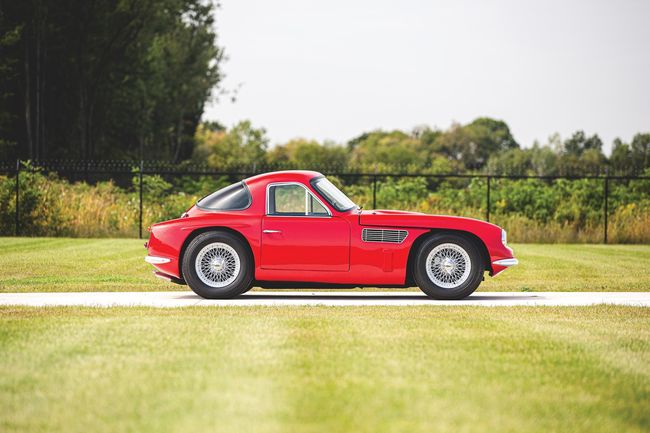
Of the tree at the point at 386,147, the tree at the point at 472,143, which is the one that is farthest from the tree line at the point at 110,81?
the tree at the point at 472,143

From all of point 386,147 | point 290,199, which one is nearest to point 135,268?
point 290,199

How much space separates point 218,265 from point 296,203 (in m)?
1.22

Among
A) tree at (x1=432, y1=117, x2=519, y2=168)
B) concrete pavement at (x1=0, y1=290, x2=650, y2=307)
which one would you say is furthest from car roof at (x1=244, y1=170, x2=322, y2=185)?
tree at (x1=432, y1=117, x2=519, y2=168)

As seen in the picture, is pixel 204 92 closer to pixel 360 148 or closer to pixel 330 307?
pixel 330 307

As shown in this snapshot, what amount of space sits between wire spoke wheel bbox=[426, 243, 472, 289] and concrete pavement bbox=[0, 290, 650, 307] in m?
0.28

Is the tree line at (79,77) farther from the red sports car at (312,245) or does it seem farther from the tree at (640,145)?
the tree at (640,145)

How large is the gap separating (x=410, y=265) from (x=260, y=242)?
6.01 feet

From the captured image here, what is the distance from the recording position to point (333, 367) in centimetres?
669

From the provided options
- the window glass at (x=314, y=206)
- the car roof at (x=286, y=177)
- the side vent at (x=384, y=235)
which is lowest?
the side vent at (x=384, y=235)

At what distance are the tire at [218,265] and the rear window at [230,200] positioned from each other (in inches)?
14.2

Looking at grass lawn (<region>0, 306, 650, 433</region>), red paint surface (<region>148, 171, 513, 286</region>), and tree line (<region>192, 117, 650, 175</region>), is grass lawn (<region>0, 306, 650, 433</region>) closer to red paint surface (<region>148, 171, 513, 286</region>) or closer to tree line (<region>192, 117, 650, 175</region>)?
red paint surface (<region>148, 171, 513, 286</region>)

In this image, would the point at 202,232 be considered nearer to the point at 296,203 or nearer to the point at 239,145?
the point at 296,203

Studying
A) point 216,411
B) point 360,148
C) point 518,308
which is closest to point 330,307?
point 518,308

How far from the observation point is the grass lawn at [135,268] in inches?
543
